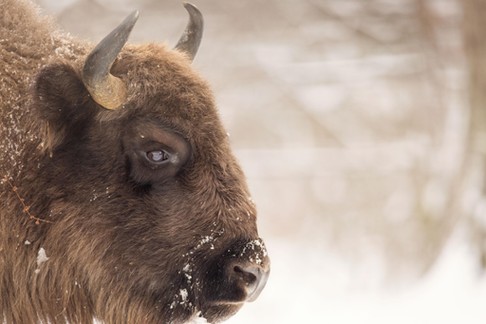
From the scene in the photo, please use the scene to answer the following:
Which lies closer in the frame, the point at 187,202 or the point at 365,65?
the point at 187,202

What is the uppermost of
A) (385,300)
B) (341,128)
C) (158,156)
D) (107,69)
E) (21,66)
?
(107,69)

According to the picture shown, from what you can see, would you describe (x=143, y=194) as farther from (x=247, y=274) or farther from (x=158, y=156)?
(x=247, y=274)

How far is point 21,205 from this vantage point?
4.72 metres

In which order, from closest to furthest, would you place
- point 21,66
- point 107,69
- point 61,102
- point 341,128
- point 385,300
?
point 107,69, point 61,102, point 21,66, point 385,300, point 341,128

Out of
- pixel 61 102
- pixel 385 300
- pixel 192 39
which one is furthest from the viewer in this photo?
pixel 385 300

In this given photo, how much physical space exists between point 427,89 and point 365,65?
61.9 inches

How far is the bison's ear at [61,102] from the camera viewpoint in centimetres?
455

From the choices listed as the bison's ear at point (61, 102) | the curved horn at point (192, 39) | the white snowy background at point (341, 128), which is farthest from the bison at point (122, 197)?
the white snowy background at point (341, 128)

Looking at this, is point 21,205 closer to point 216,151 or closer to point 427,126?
point 216,151

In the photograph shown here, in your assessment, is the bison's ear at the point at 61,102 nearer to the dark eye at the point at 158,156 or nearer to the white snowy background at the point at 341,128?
the dark eye at the point at 158,156

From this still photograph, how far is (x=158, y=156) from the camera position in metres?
4.64

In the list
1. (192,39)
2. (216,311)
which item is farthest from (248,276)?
(192,39)

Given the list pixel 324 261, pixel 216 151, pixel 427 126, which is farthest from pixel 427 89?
pixel 216 151

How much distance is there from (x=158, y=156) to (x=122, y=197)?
0.30 m
